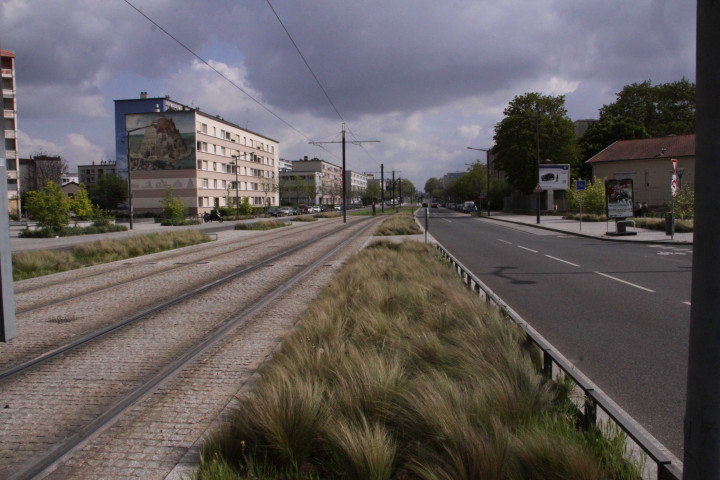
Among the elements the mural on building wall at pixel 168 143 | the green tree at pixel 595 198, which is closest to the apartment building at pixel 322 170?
the mural on building wall at pixel 168 143

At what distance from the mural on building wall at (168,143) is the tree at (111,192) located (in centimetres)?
1831

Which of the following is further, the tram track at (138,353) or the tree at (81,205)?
the tree at (81,205)

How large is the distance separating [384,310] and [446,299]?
3.35 ft

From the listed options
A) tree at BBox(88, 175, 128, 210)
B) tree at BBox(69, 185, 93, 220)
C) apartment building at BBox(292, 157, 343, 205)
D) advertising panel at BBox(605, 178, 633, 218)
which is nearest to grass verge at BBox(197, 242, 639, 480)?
advertising panel at BBox(605, 178, 633, 218)

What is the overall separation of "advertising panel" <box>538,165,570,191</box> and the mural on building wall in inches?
1783

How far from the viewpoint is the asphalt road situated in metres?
4.82

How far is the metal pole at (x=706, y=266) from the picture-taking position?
1.98 meters

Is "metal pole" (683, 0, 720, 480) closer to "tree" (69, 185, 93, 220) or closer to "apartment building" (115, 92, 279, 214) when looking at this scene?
"tree" (69, 185, 93, 220)

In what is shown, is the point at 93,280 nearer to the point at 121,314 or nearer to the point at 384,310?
the point at 121,314

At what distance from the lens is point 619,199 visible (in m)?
26.8

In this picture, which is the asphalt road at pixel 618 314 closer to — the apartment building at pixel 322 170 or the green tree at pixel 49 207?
the green tree at pixel 49 207

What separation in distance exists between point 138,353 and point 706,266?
5.94m

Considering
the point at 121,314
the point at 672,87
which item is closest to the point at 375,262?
the point at 121,314

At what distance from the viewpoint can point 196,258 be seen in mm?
17891
